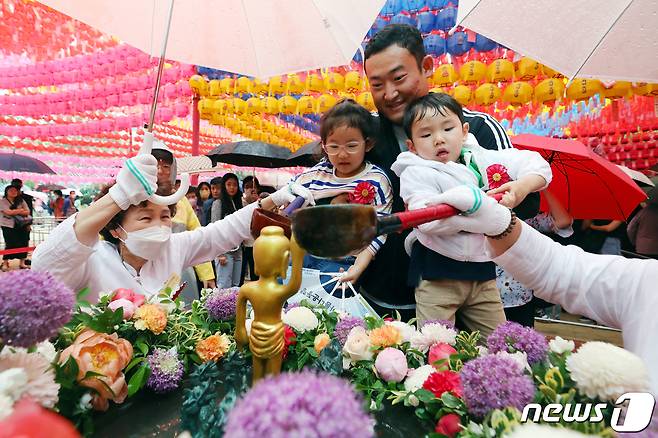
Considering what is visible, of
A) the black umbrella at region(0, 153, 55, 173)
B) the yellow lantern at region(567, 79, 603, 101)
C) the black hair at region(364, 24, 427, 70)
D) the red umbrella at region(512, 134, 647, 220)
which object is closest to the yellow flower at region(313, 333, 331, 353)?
the black hair at region(364, 24, 427, 70)

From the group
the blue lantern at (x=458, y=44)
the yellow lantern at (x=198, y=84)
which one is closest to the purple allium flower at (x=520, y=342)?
the blue lantern at (x=458, y=44)

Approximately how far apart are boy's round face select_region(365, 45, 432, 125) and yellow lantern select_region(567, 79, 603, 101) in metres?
4.44

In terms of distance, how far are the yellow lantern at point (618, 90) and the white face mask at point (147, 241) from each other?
18.3 feet

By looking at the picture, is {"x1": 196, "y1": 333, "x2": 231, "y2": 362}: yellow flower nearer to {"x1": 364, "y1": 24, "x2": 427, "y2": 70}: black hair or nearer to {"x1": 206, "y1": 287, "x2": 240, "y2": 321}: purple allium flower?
{"x1": 206, "y1": 287, "x2": 240, "y2": 321}: purple allium flower

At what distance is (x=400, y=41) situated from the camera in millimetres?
1606

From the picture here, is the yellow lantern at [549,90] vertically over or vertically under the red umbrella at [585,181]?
over

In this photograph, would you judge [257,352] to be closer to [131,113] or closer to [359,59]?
[359,59]

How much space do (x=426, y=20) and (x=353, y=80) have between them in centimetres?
136

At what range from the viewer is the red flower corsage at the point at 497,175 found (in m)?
1.42

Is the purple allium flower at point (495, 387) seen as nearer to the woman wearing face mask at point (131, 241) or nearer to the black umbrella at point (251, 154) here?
the woman wearing face mask at point (131, 241)

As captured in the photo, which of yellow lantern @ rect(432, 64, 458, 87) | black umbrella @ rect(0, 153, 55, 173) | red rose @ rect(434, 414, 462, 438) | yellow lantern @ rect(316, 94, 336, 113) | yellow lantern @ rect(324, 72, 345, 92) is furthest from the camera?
black umbrella @ rect(0, 153, 55, 173)

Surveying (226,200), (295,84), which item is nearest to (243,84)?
(295,84)

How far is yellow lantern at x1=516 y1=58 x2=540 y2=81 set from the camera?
17.7 feet

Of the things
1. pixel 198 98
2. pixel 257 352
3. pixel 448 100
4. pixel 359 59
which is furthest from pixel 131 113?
pixel 257 352
